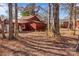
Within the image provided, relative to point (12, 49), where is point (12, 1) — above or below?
above

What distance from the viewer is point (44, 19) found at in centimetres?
214

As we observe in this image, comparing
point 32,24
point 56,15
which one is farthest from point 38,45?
point 56,15

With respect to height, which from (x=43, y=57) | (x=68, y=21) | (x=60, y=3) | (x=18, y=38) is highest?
(x=60, y=3)

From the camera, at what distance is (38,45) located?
216 cm

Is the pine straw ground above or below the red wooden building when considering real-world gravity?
below

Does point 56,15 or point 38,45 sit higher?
point 56,15

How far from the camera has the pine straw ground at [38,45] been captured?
2.14 m

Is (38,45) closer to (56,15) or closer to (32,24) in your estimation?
(32,24)

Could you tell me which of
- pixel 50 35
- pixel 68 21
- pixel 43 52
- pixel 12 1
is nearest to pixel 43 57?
pixel 43 52

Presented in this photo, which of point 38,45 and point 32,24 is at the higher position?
point 32,24

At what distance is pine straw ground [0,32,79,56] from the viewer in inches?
84.4

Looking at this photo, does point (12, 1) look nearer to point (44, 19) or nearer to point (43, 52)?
point (44, 19)

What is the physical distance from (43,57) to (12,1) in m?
0.51

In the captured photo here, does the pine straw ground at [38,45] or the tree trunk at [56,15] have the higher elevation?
the tree trunk at [56,15]
